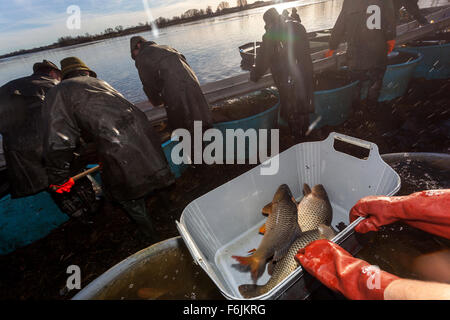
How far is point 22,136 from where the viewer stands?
265cm

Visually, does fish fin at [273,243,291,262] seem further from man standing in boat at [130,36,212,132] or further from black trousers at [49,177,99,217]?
black trousers at [49,177,99,217]

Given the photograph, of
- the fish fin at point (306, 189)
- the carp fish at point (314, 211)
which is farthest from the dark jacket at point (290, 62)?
the carp fish at point (314, 211)

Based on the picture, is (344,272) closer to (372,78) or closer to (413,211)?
(413,211)

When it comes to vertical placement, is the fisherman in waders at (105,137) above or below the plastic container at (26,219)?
above

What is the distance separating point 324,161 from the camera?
271cm

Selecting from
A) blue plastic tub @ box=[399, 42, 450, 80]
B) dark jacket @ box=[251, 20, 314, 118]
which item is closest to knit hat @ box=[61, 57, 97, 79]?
dark jacket @ box=[251, 20, 314, 118]

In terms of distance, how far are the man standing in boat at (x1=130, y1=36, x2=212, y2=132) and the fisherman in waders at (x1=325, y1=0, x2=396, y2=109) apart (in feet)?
10.5

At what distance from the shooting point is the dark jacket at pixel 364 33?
12.9 ft

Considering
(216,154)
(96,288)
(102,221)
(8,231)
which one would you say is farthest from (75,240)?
(216,154)

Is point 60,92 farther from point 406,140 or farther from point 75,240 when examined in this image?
point 406,140

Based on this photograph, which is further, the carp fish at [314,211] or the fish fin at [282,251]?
the carp fish at [314,211]

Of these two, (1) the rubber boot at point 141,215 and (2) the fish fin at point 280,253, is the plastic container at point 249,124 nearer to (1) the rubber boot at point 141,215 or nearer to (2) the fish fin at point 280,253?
(1) the rubber boot at point 141,215

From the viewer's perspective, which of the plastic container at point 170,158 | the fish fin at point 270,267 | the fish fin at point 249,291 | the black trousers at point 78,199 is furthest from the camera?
the plastic container at point 170,158

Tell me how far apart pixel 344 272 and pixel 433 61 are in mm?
7536
